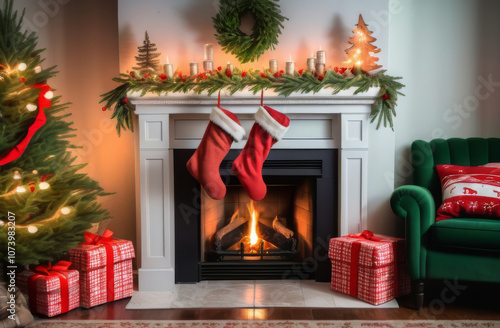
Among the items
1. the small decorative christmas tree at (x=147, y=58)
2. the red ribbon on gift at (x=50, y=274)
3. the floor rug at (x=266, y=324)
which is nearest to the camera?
the floor rug at (x=266, y=324)

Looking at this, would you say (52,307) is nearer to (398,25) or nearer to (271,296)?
(271,296)

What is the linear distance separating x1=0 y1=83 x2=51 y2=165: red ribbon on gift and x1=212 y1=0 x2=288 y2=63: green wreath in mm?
1008

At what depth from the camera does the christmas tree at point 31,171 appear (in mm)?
2045

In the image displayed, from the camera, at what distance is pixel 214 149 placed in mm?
2373

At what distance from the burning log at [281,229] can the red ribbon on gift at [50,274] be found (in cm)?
131

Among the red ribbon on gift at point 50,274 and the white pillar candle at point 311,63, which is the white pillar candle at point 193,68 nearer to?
the white pillar candle at point 311,63

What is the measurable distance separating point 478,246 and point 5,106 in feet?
7.86

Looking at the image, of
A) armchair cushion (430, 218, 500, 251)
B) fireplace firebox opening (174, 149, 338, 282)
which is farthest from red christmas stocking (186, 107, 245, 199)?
armchair cushion (430, 218, 500, 251)

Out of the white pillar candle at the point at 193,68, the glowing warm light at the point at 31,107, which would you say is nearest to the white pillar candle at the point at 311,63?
the white pillar candle at the point at 193,68

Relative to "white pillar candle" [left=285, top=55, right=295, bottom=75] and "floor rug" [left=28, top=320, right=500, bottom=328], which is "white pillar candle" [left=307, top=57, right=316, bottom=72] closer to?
"white pillar candle" [left=285, top=55, right=295, bottom=75]

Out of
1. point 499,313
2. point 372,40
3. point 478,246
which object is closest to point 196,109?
point 372,40

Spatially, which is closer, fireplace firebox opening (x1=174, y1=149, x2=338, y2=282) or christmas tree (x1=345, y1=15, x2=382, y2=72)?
christmas tree (x1=345, y1=15, x2=382, y2=72)

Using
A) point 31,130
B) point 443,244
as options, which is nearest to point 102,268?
point 31,130

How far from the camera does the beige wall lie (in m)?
2.84
